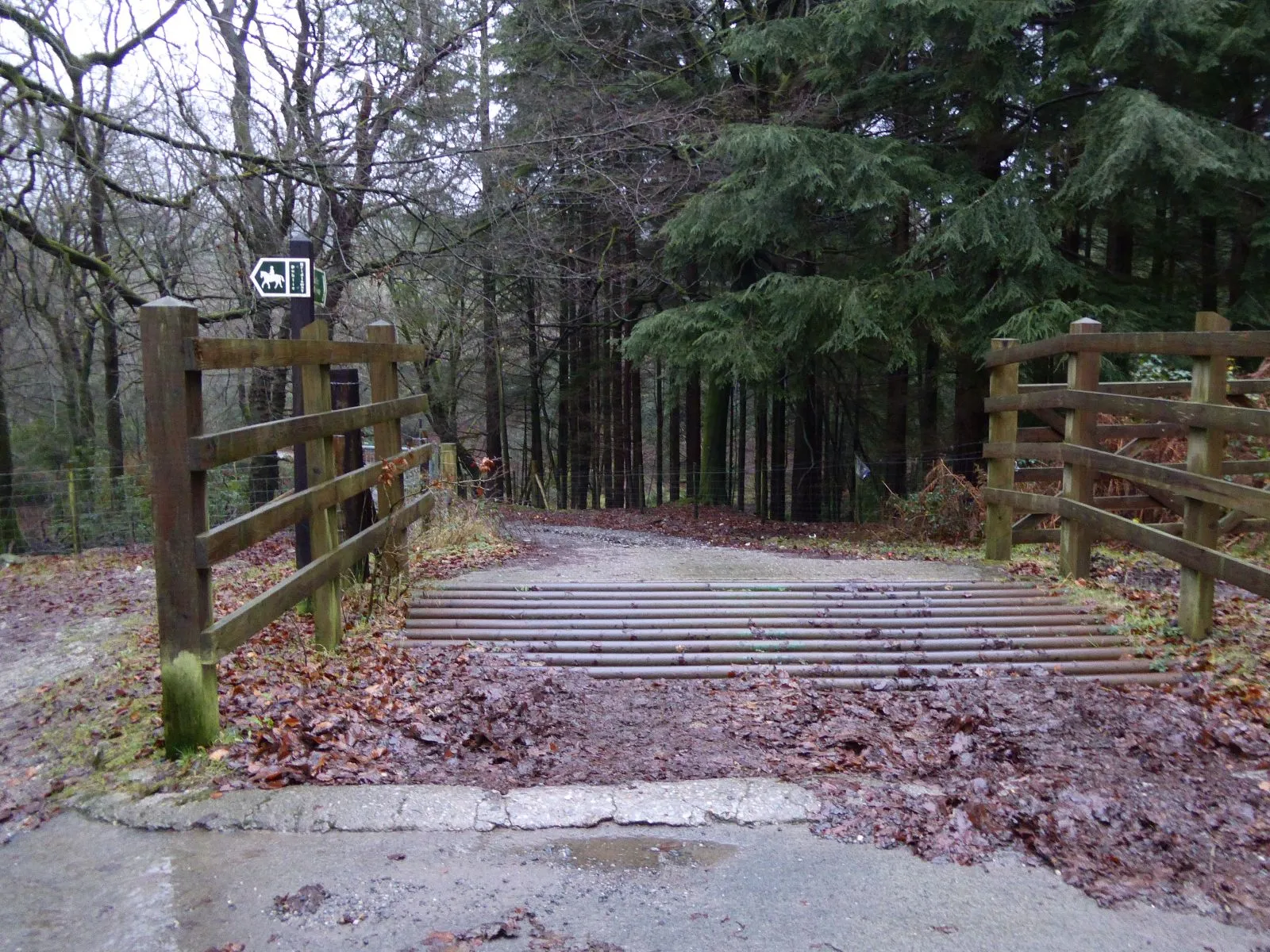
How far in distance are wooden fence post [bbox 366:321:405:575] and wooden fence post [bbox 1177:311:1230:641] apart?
4855mm

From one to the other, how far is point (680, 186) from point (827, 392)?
8.80 meters

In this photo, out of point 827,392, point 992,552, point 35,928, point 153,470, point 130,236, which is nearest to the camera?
point 35,928

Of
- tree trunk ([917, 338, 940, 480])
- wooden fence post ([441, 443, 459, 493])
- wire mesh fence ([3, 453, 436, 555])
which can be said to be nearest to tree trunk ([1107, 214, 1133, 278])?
tree trunk ([917, 338, 940, 480])

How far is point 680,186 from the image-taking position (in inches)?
657

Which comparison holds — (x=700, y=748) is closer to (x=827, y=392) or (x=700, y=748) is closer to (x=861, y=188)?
(x=861, y=188)

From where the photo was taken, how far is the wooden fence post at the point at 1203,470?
5.57 metres

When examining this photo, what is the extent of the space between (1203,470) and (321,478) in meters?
4.85

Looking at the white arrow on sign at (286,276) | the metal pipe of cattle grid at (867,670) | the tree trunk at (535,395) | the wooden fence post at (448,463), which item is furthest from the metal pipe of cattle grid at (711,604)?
the tree trunk at (535,395)

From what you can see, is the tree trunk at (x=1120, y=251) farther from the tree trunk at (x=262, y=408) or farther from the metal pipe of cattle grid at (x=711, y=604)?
the tree trunk at (x=262, y=408)

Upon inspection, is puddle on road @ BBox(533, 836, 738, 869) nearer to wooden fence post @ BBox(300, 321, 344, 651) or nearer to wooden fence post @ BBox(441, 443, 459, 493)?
wooden fence post @ BBox(300, 321, 344, 651)

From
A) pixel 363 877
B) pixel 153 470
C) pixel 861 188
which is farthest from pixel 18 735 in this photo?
pixel 861 188

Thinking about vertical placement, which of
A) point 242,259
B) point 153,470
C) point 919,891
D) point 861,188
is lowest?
point 919,891

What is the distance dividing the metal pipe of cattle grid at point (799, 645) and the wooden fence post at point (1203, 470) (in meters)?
0.44

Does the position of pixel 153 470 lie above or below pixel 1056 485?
above
